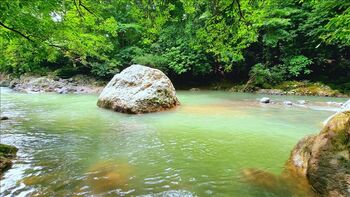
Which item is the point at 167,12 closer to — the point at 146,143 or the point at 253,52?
the point at 146,143

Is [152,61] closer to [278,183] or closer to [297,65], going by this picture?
[297,65]

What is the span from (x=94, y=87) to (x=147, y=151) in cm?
1679

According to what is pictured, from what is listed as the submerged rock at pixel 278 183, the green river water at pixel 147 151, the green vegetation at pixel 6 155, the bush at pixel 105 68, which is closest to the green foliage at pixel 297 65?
the green river water at pixel 147 151

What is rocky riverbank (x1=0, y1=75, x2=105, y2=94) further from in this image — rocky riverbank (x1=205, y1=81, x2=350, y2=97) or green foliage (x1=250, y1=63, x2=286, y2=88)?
green foliage (x1=250, y1=63, x2=286, y2=88)

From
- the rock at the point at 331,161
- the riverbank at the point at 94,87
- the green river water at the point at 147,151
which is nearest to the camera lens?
the rock at the point at 331,161

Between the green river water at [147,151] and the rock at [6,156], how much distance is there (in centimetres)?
13

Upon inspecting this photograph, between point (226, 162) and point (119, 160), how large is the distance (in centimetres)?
190

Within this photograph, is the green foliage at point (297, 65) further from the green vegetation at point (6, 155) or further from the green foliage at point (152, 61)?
the green vegetation at point (6, 155)

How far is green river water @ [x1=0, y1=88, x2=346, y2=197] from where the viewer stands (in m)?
3.94

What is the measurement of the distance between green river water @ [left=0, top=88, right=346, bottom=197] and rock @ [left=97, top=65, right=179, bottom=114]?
2.21 ft

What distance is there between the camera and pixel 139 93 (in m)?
10.8

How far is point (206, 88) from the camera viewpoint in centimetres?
2220

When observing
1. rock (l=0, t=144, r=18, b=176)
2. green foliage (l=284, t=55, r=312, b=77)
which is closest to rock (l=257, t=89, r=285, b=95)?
green foliage (l=284, t=55, r=312, b=77)

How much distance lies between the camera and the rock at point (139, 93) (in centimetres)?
1044
